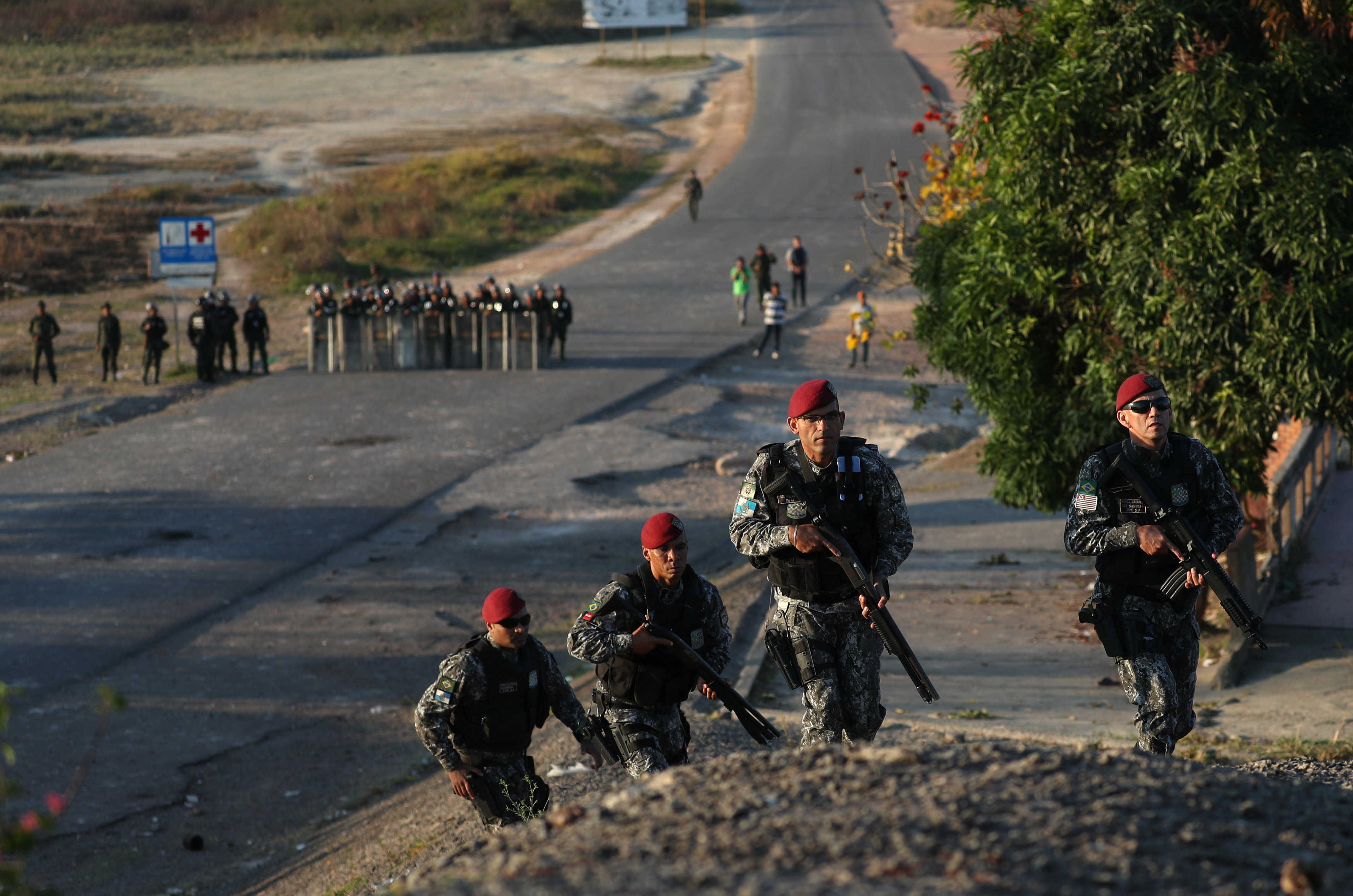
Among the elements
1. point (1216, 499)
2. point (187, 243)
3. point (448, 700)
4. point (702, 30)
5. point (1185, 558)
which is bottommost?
point (448, 700)

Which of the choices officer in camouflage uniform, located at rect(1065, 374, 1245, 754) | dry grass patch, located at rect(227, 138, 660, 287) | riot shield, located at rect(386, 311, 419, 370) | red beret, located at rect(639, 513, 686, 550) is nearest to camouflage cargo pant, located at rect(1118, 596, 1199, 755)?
officer in camouflage uniform, located at rect(1065, 374, 1245, 754)

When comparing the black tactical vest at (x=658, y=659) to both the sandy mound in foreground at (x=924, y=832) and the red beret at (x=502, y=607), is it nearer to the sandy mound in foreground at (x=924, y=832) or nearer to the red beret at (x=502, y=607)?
the red beret at (x=502, y=607)

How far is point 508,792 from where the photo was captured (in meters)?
5.99

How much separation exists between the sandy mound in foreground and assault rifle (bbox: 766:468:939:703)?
116 centimetres

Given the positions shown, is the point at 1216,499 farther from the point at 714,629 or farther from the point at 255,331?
the point at 255,331

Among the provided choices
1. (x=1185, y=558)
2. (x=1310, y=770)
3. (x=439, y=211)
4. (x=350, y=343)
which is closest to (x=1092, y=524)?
(x=1185, y=558)

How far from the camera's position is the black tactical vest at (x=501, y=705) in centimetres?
595

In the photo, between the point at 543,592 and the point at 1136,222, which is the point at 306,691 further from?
the point at 1136,222

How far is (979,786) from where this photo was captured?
4.14m

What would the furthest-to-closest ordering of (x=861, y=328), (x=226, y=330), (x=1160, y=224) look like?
(x=226, y=330) → (x=861, y=328) → (x=1160, y=224)

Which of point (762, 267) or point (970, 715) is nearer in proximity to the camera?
point (970, 715)

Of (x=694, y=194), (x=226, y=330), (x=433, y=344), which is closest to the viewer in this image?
(x=226, y=330)

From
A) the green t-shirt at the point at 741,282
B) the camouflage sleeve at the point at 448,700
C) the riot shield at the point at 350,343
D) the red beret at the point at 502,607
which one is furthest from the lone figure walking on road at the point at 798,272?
the camouflage sleeve at the point at 448,700

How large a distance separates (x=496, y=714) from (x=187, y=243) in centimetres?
1884
